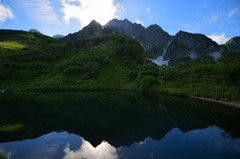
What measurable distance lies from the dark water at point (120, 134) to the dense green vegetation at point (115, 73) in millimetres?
21476

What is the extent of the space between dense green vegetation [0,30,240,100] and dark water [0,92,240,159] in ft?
70.5

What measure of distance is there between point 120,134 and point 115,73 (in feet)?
255

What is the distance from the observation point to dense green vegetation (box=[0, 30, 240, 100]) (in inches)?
2306

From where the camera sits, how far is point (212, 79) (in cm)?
6047

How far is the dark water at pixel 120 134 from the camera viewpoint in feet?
65.4

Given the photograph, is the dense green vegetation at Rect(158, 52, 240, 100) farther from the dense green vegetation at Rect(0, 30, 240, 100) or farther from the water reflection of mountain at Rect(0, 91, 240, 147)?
the water reflection of mountain at Rect(0, 91, 240, 147)

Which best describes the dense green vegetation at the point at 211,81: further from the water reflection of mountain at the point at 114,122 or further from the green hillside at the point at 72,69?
the green hillside at the point at 72,69

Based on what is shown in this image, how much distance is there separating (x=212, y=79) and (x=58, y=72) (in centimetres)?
7640

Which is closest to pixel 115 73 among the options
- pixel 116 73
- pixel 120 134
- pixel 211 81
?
pixel 116 73

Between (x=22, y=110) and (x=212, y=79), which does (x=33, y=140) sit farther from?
(x=212, y=79)

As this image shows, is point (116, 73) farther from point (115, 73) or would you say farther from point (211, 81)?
point (211, 81)

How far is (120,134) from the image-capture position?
2544 centimetres

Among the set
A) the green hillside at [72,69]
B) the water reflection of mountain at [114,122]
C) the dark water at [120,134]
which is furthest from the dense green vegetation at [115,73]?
the dark water at [120,134]

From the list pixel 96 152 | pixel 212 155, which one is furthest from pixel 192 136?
pixel 96 152
